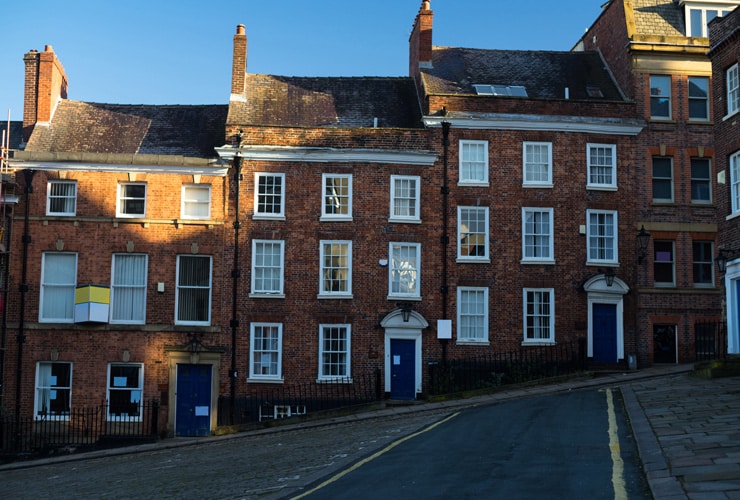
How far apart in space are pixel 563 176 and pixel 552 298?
4298 millimetres

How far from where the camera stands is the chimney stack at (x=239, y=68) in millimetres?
34812

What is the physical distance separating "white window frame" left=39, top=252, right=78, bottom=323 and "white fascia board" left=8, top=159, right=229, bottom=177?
2.91 meters

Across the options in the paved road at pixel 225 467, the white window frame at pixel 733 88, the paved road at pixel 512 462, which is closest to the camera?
the paved road at pixel 512 462

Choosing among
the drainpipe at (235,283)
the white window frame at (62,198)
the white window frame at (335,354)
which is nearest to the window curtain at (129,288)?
the white window frame at (62,198)

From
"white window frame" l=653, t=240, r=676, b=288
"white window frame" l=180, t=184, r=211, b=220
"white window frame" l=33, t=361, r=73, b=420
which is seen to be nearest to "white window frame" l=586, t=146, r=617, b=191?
"white window frame" l=653, t=240, r=676, b=288

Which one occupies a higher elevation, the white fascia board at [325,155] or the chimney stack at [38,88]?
the chimney stack at [38,88]

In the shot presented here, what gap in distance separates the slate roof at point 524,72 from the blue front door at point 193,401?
12861mm

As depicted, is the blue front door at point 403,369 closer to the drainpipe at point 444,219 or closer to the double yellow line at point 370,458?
the drainpipe at point 444,219

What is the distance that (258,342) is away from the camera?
32.1 m

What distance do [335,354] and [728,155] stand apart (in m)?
13.9

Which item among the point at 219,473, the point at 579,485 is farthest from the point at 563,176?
the point at 579,485

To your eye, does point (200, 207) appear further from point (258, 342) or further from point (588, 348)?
point (588, 348)

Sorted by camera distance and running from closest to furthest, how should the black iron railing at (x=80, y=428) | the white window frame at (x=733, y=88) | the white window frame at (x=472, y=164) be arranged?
the white window frame at (x=733, y=88), the black iron railing at (x=80, y=428), the white window frame at (x=472, y=164)

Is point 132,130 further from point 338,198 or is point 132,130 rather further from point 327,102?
point 338,198
